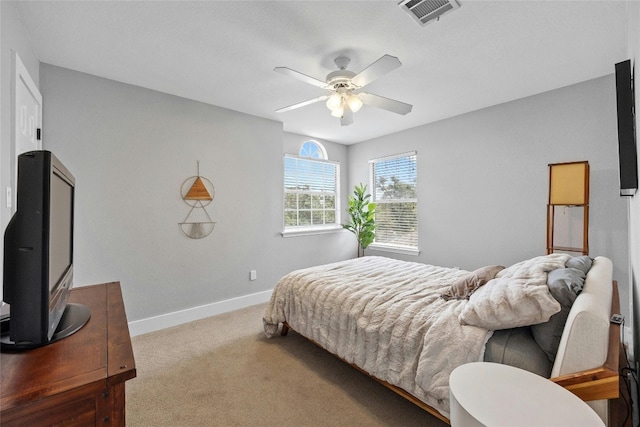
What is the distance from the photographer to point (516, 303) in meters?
1.39

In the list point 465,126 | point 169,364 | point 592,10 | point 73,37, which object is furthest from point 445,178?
point 73,37

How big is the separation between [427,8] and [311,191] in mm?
3324

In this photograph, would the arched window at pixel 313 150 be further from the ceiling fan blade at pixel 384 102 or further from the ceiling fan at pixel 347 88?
the ceiling fan blade at pixel 384 102

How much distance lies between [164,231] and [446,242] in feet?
11.6

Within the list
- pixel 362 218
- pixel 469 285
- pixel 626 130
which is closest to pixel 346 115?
pixel 469 285

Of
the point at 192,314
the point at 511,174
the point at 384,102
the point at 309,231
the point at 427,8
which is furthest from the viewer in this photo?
the point at 309,231

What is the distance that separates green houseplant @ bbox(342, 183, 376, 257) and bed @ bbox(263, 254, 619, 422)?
2.37 metres

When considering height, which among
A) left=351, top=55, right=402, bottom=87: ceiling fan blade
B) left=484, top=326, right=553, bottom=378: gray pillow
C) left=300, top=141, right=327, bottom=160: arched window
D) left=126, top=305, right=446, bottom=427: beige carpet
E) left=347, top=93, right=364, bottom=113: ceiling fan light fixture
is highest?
left=300, top=141, right=327, bottom=160: arched window

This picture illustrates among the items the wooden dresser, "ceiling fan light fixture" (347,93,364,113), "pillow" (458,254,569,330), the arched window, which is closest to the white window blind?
the arched window

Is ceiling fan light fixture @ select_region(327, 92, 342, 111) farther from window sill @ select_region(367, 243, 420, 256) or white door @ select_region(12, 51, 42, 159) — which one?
window sill @ select_region(367, 243, 420, 256)

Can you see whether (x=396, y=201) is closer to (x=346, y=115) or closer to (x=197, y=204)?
(x=346, y=115)

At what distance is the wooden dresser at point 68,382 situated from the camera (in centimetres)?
66

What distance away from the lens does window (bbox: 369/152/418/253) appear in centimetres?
454

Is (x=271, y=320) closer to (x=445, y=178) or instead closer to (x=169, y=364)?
(x=169, y=364)
